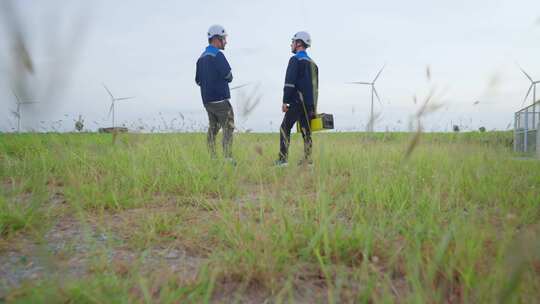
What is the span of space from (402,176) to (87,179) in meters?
2.81

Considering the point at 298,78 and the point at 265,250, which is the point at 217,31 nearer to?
the point at 298,78

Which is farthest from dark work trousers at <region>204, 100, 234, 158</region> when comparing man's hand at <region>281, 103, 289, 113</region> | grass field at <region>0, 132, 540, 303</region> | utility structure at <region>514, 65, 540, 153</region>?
utility structure at <region>514, 65, 540, 153</region>

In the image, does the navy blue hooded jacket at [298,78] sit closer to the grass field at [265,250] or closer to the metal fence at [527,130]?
the grass field at [265,250]

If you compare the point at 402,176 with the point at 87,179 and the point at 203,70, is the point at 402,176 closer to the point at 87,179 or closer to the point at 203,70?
the point at 87,179

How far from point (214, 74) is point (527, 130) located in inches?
527

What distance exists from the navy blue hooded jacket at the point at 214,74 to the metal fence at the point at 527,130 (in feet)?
36.7

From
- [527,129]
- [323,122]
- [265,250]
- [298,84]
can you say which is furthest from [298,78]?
[527,129]

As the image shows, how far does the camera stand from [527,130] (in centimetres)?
1274

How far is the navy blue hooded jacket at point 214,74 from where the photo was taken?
484 centimetres

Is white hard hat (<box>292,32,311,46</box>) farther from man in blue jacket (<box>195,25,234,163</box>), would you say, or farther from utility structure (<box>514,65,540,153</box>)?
utility structure (<box>514,65,540,153</box>)

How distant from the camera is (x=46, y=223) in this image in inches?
71.7

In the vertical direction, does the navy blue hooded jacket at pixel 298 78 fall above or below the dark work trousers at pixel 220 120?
above

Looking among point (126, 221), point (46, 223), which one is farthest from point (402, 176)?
point (46, 223)

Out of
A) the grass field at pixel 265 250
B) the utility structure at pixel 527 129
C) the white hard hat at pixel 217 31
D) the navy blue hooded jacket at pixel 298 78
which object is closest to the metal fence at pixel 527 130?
the utility structure at pixel 527 129
